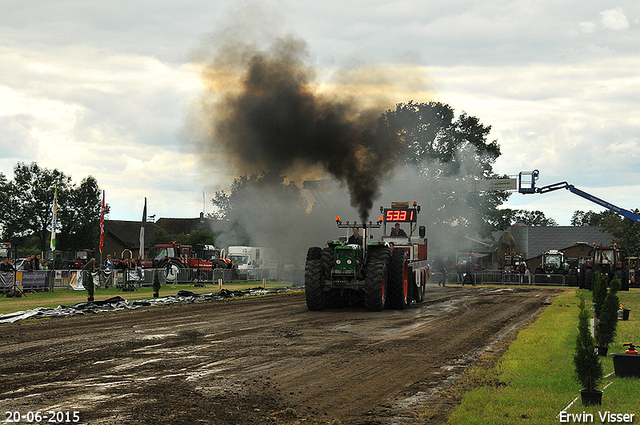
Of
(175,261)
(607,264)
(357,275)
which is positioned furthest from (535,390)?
(607,264)

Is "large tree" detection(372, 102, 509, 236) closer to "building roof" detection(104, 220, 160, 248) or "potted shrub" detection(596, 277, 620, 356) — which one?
"potted shrub" detection(596, 277, 620, 356)

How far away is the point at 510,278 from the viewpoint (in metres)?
51.3

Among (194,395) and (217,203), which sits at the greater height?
(217,203)

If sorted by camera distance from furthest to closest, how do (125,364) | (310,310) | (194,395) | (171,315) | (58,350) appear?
(310,310), (171,315), (58,350), (125,364), (194,395)

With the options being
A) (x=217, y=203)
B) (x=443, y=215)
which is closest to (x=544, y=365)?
(x=443, y=215)

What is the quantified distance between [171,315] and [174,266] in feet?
64.0

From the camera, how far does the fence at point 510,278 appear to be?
5059 centimetres

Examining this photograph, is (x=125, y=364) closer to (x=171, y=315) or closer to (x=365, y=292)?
(x=171, y=315)

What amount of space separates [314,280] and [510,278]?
35.6 m

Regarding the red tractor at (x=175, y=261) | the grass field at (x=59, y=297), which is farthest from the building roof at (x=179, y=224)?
the grass field at (x=59, y=297)

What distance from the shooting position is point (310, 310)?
20078 millimetres

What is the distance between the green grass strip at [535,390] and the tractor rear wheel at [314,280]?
7252mm

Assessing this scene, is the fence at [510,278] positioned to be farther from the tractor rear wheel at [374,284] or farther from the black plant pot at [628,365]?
the black plant pot at [628,365]

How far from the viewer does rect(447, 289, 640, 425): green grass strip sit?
24.1 ft
